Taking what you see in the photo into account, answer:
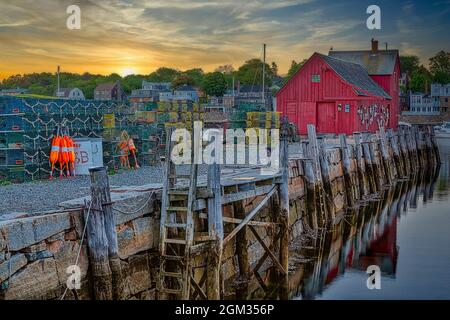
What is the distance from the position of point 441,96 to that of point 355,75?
260ft

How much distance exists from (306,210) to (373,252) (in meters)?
2.43

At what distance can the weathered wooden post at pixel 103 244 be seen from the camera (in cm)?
888

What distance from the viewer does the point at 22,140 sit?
17406mm

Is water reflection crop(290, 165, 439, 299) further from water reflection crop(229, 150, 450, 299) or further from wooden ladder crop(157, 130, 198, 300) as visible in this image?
wooden ladder crop(157, 130, 198, 300)

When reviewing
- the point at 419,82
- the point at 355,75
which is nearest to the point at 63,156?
the point at 355,75

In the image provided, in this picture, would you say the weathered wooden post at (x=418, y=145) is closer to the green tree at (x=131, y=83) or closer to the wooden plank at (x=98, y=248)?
the wooden plank at (x=98, y=248)

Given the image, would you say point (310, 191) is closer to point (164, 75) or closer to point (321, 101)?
point (321, 101)

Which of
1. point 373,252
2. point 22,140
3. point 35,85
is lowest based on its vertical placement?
point 373,252

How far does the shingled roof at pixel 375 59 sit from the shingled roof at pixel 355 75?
2.02 m

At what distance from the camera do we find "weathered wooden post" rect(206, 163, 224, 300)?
35.3 feet

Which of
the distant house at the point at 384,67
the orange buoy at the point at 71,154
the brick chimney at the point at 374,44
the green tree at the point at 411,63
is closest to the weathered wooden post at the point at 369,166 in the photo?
the orange buoy at the point at 71,154

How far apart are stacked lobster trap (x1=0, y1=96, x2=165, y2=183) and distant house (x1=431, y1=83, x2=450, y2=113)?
333ft
